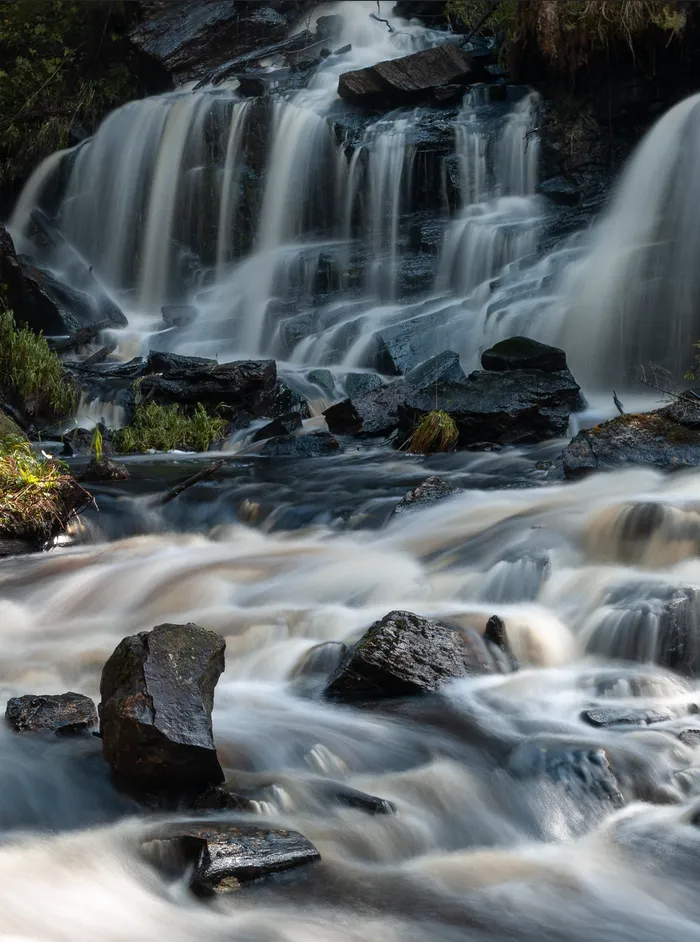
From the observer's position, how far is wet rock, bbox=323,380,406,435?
10742 millimetres

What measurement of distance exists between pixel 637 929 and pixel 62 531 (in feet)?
16.7

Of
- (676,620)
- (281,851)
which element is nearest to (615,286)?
(676,620)

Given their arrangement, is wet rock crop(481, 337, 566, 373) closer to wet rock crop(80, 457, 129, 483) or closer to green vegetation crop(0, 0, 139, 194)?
wet rock crop(80, 457, 129, 483)

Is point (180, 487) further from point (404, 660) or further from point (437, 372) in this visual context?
point (437, 372)

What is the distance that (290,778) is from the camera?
3.94 meters

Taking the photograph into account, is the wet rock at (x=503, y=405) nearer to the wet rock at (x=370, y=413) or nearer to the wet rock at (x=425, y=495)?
the wet rock at (x=370, y=413)

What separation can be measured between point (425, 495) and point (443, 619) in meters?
2.36

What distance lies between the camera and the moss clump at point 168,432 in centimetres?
1099

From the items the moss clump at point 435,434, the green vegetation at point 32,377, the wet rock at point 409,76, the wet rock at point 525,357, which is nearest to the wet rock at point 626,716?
the moss clump at point 435,434

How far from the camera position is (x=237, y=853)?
326 cm

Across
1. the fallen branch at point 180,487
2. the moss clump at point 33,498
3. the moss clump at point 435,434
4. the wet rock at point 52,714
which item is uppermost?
the moss clump at point 33,498

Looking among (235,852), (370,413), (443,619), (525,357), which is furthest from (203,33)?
(235,852)

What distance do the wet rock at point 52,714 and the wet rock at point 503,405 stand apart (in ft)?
20.0

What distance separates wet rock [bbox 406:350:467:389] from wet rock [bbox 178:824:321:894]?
7431 millimetres
